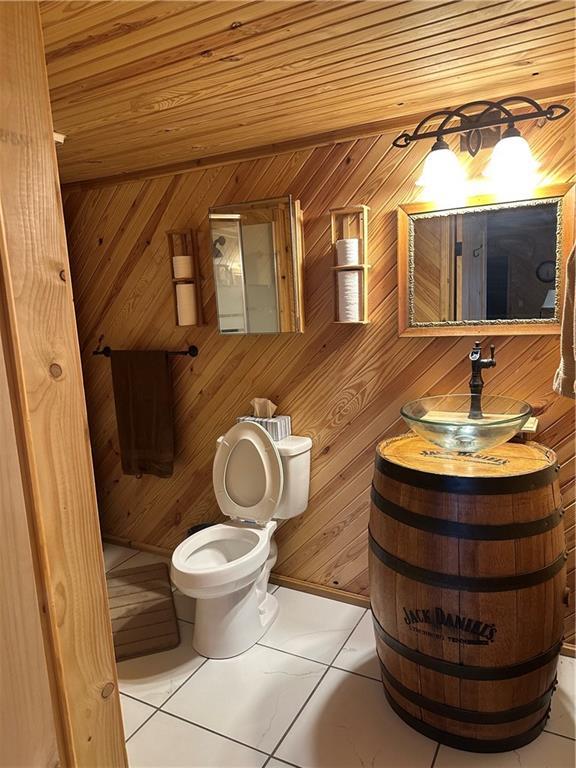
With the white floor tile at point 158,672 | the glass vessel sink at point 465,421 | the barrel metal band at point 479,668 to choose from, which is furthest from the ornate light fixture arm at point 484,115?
the white floor tile at point 158,672

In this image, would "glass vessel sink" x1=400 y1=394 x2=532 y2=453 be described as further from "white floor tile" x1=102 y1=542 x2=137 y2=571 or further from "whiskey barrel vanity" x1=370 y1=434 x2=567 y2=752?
"white floor tile" x1=102 y1=542 x2=137 y2=571

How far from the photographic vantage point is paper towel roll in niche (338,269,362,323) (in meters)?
2.00

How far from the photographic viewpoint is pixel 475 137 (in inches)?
62.3

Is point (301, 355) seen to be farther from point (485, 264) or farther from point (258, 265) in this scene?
point (485, 264)

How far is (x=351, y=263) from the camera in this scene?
78.1 inches

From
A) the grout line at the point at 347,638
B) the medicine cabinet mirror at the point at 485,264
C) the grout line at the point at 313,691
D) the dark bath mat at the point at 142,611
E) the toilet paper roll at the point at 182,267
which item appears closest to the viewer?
the grout line at the point at 313,691

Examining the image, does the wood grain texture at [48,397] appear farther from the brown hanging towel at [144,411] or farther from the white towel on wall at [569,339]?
the brown hanging towel at [144,411]

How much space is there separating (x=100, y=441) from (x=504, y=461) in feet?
7.69

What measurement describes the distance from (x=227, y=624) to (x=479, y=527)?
115 centimetres

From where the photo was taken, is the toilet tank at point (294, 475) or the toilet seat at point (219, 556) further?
the toilet tank at point (294, 475)

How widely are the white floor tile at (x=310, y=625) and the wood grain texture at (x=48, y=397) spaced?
1254 millimetres

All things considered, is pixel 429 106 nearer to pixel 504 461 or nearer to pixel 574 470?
pixel 504 461

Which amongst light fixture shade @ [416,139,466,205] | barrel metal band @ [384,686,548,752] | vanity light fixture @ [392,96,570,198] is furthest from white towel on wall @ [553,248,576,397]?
barrel metal band @ [384,686,548,752]

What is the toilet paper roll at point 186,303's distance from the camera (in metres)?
2.39
